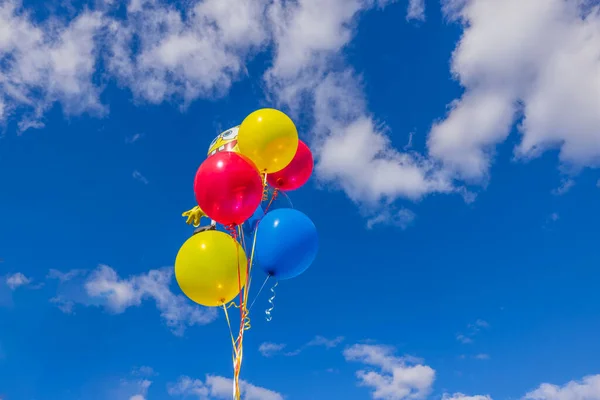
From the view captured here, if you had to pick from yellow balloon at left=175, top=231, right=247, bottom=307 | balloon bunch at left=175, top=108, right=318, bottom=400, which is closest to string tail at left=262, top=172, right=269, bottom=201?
balloon bunch at left=175, top=108, right=318, bottom=400

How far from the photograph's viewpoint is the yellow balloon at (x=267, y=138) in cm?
723

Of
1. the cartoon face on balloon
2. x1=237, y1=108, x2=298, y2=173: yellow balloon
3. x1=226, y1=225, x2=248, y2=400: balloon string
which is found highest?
the cartoon face on balloon

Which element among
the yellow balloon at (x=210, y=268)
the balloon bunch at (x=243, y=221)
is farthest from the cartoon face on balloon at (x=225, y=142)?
the yellow balloon at (x=210, y=268)

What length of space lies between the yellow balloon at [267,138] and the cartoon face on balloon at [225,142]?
1.23 feet

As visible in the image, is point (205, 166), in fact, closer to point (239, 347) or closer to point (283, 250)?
point (283, 250)

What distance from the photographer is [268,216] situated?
734 cm

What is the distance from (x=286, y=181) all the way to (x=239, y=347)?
10.0 ft

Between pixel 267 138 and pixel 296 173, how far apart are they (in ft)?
4.07

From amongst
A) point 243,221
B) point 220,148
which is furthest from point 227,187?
point 220,148

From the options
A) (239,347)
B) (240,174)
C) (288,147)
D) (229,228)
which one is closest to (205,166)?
(240,174)

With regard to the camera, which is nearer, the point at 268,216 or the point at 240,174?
the point at 240,174

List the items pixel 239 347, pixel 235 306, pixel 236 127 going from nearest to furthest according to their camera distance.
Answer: pixel 239 347
pixel 235 306
pixel 236 127

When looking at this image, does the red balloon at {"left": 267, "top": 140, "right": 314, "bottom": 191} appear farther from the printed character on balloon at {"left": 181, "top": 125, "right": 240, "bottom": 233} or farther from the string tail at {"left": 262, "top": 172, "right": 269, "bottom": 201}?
the printed character on balloon at {"left": 181, "top": 125, "right": 240, "bottom": 233}

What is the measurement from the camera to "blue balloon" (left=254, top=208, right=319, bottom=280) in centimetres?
709
